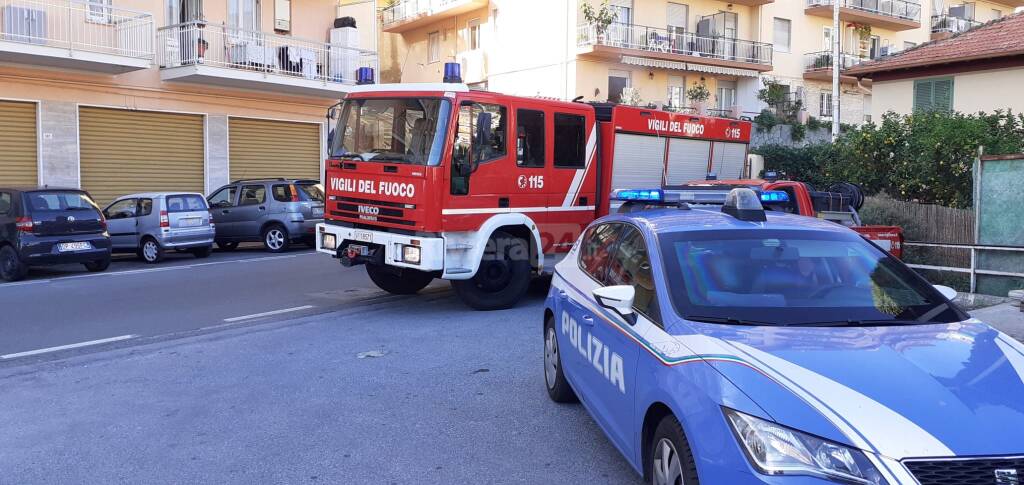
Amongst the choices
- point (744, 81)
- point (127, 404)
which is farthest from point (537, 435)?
point (744, 81)

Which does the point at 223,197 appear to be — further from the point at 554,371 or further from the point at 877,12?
the point at 877,12

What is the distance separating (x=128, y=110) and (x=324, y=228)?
13138mm

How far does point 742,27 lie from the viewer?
35812mm

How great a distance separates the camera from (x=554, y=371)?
20.0 feet

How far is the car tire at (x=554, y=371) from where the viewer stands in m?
5.94

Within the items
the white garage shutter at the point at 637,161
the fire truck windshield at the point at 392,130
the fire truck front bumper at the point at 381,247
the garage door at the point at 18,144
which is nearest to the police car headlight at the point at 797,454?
the fire truck front bumper at the point at 381,247

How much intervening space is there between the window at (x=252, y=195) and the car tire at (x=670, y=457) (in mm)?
16409

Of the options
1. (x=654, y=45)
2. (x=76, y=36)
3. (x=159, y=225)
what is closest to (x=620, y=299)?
(x=159, y=225)

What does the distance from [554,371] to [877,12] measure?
126ft

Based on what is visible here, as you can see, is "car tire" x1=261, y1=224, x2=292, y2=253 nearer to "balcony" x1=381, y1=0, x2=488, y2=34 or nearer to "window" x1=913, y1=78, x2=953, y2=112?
"window" x1=913, y1=78, x2=953, y2=112

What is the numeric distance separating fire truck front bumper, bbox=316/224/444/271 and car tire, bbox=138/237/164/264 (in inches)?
289

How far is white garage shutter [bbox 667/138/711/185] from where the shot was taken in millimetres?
12672

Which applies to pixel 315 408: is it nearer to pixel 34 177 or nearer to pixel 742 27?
pixel 34 177

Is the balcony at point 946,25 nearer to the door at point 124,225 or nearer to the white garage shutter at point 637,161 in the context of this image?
the white garage shutter at point 637,161
